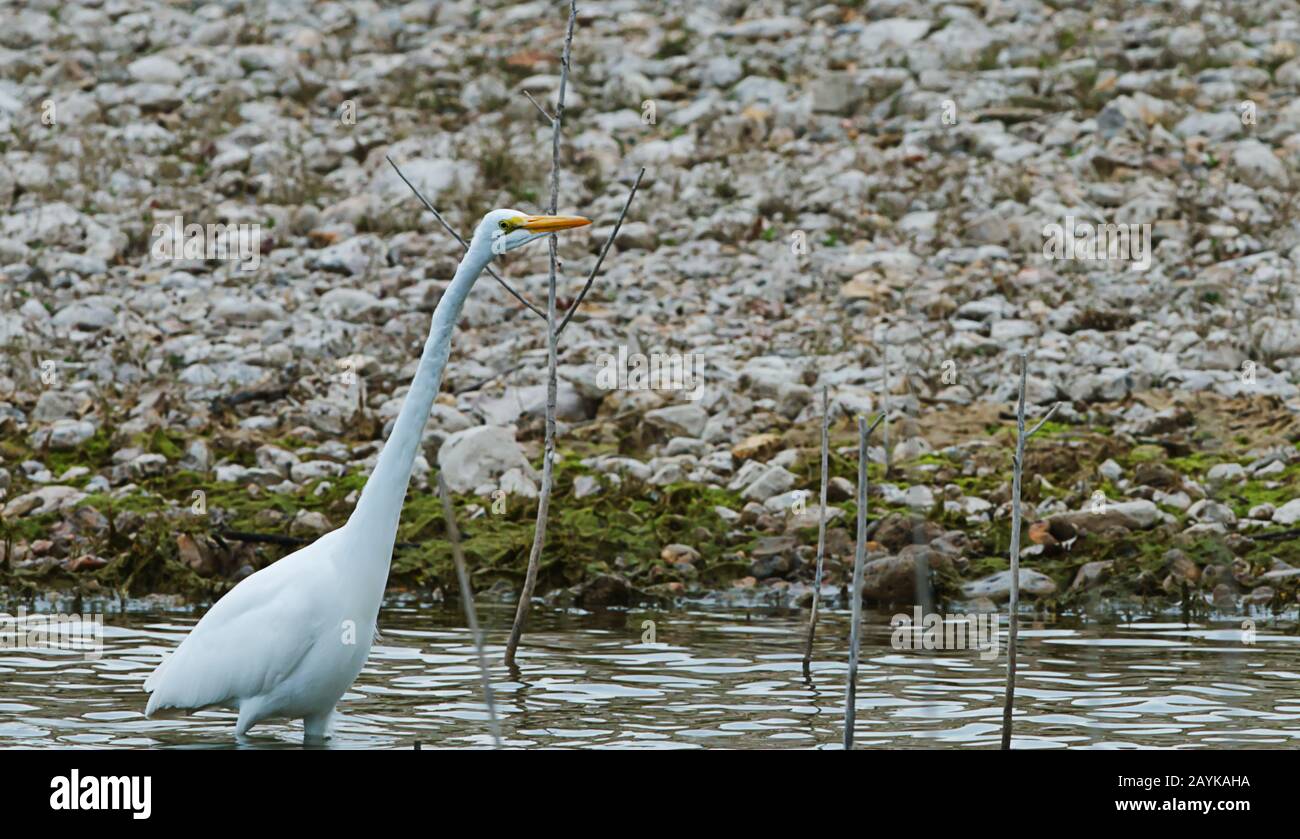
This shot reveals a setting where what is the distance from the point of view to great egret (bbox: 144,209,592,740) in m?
7.20

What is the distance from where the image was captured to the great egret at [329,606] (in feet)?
23.6

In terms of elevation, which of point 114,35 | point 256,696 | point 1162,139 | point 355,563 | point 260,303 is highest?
point 114,35

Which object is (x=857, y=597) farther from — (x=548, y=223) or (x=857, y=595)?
(x=548, y=223)

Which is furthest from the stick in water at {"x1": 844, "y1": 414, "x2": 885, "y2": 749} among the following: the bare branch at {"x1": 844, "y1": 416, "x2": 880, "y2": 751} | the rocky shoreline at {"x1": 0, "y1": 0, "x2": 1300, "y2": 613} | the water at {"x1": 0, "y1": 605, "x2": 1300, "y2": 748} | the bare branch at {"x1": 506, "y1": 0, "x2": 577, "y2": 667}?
the rocky shoreline at {"x1": 0, "y1": 0, "x2": 1300, "y2": 613}

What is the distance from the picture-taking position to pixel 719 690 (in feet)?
28.8

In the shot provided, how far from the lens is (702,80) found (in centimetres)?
2377

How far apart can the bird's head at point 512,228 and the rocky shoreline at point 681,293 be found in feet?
15.1

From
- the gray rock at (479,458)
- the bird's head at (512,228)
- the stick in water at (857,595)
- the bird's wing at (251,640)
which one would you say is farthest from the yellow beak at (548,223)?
the gray rock at (479,458)

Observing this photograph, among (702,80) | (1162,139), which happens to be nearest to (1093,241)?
(1162,139)

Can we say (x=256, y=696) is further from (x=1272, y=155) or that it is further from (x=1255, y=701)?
(x=1272, y=155)

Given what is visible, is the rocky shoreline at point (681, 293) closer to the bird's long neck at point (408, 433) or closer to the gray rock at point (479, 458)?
the gray rock at point (479, 458)

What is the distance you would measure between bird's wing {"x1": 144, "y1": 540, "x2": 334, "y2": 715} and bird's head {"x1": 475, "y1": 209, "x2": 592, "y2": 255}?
5.12 ft

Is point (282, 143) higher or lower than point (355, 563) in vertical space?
higher

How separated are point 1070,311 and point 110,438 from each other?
8.94 metres
